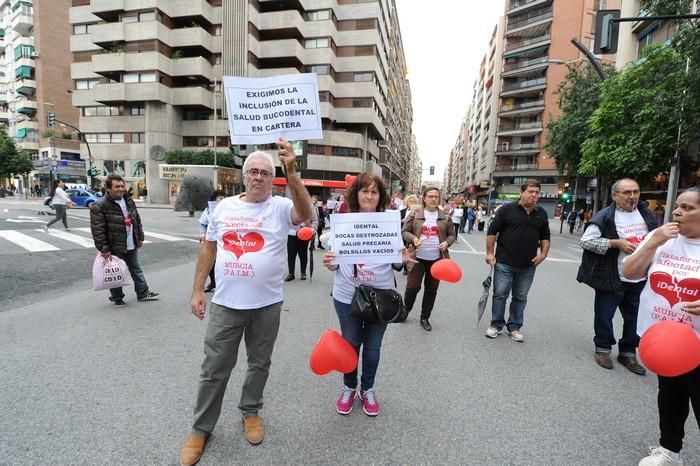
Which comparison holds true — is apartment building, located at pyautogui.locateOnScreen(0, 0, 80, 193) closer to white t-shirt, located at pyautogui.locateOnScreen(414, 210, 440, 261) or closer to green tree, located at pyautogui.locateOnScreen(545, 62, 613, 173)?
green tree, located at pyautogui.locateOnScreen(545, 62, 613, 173)

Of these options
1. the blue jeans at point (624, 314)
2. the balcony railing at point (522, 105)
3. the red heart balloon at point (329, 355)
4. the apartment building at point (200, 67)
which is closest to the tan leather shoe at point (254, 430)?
the red heart balloon at point (329, 355)

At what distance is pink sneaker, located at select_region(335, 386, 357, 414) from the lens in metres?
2.72

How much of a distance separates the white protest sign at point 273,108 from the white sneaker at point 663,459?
10.0 ft

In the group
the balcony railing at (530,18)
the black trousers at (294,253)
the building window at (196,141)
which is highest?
the balcony railing at (530,18)

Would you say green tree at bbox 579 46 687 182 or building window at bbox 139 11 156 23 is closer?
green tree at bbox 579 46 687 182

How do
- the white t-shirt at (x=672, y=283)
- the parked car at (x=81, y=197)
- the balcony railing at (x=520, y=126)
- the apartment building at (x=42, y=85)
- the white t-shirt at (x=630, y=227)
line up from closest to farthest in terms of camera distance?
the white t-shirt at (x=672, y=283) < the white t-shirt at (x=630, y=227) < the parked car at (x=81, y=197) < the balcony railing at (x=520, y=126) < the apartment building at (x=42, y=85)

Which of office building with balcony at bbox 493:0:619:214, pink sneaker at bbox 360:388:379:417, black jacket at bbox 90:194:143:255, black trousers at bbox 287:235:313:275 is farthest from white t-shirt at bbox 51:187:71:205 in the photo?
office building with balcony at bbox 493:0:619:214

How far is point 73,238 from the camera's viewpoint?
11.0 metres

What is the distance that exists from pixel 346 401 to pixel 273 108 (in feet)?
7.72

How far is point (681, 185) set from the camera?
17.5 meters

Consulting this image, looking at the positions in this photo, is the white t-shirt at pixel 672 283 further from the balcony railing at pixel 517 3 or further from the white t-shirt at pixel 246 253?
the balcony railing at pixel 517 3

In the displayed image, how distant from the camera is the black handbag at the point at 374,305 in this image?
8.20 ft

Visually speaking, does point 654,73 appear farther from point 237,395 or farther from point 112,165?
point 112,165

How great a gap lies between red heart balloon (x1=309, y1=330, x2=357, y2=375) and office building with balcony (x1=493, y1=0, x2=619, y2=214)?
47.4 m
